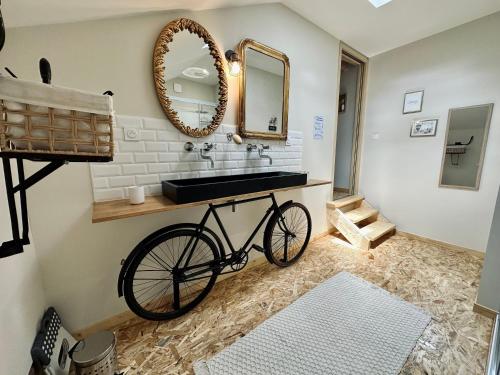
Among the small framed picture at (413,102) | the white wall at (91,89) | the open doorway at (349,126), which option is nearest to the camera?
the white wall at (91,89)

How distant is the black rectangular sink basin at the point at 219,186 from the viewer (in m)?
1.34

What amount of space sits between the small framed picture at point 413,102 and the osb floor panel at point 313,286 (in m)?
1.81

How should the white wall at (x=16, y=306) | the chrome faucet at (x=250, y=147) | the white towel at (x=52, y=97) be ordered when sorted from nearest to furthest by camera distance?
the white towel at (x=52, y=97)
the white wall at (x=16, y=306)
the chrome faucet at (x=250, y=147)

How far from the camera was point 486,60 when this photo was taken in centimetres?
229

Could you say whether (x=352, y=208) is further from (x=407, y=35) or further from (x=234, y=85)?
(x=234, y=85)

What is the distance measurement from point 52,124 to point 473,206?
3710 millimetres

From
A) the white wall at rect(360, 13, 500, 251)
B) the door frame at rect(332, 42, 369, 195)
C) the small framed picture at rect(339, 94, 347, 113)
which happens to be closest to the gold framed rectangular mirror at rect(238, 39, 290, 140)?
the door frame at rect(332, 42, 369, 195)

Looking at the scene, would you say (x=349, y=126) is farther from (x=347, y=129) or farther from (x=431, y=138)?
(x=431, y=138)

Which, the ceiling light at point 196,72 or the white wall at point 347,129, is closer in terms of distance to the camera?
the ceiling light at point 196,72

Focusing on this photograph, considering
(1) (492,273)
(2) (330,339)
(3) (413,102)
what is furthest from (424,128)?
(2) (330,339)

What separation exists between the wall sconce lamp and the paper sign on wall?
4.04ft

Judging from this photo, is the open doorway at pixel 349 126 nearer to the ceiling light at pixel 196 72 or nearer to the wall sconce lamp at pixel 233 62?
the wall sconce lamp at pixel 233 62

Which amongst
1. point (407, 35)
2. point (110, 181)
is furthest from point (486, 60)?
point (110, 181)

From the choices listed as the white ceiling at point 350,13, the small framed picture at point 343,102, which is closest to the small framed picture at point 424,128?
the white ceiling at point 350,13
